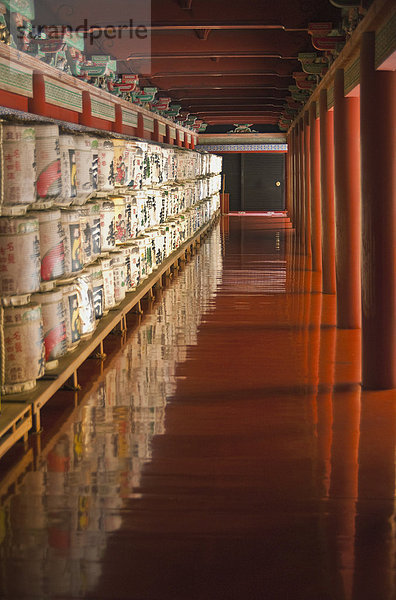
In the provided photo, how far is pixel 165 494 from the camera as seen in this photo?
4.06 m

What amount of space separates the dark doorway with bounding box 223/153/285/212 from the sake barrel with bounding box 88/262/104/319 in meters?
25.9

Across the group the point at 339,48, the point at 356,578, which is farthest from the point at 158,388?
the point at 339,48

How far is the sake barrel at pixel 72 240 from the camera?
6031mm

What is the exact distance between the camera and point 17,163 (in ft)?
16.4

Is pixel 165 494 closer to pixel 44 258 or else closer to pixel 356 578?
pixel 356 578

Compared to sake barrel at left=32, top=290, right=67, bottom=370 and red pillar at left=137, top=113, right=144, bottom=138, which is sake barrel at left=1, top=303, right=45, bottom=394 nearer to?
sake barrel at left=32, top=290, right=67, bottom=370

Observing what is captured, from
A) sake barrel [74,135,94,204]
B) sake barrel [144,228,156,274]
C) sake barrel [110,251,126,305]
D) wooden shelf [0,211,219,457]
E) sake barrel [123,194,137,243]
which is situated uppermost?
sake barrel [74,135,94,204]

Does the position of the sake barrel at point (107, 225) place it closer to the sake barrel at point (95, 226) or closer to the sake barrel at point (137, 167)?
the sake barrel at point (95, 226)

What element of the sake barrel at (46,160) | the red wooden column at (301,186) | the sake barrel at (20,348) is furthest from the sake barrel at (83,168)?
the red wooden column at (301,186)

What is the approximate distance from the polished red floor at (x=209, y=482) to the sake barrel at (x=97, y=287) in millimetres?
466

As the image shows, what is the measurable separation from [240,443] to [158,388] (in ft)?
4.50

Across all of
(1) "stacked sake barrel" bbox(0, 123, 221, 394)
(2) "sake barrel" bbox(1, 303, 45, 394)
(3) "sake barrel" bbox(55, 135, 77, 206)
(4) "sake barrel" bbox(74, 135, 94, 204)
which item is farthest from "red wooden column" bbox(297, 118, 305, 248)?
(2) "sake barrel" bbox(1, 303, 45, 394)

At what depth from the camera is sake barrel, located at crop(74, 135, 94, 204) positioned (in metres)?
6.71

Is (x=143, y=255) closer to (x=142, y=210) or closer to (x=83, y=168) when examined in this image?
(x=142, y=210)
